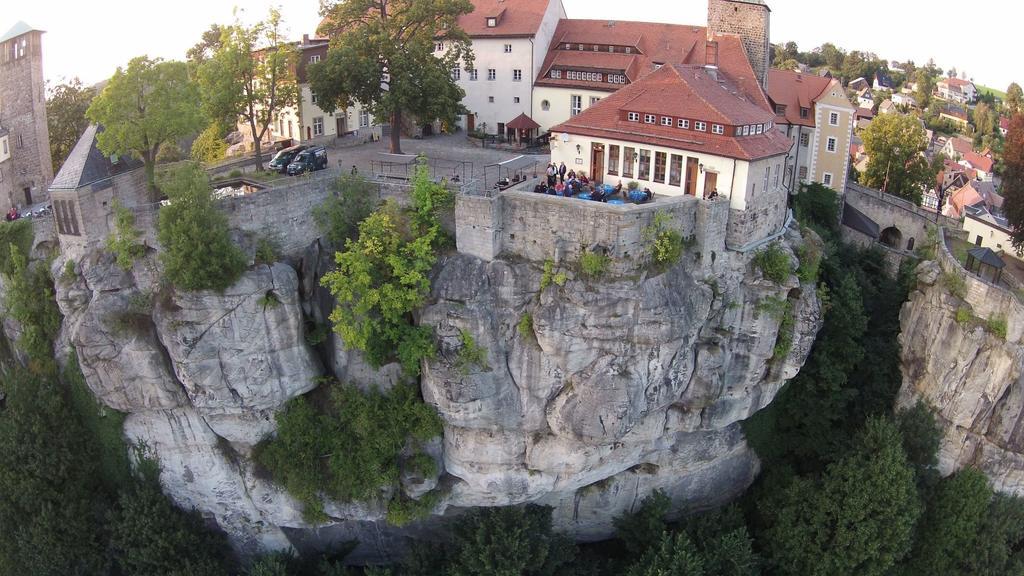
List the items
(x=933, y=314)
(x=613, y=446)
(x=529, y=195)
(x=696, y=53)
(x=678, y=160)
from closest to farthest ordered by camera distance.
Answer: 1. (x=529, y=195)
2. (x=678, y=160)
3. (x=613, y=446)
4. (x=933, y=314)
5. (x=696, y=53)

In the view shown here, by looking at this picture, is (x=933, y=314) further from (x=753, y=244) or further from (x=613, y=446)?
(x=613, y=446)

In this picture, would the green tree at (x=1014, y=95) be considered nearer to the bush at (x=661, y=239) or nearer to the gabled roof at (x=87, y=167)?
the bush at (x=661, y=239)

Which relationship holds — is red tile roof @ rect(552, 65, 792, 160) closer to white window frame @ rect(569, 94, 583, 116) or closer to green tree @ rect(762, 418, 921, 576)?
white window frame @ rect(569, 94, 583, 116)

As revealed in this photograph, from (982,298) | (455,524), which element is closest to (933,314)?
(982,298)

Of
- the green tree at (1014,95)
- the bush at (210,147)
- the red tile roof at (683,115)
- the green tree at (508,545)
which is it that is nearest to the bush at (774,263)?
the red tile roof at (683,115)

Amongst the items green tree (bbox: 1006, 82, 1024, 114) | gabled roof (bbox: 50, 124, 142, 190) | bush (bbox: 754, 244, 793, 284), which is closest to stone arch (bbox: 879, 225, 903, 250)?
bush (bbox: 754, 244, 793, 284)
